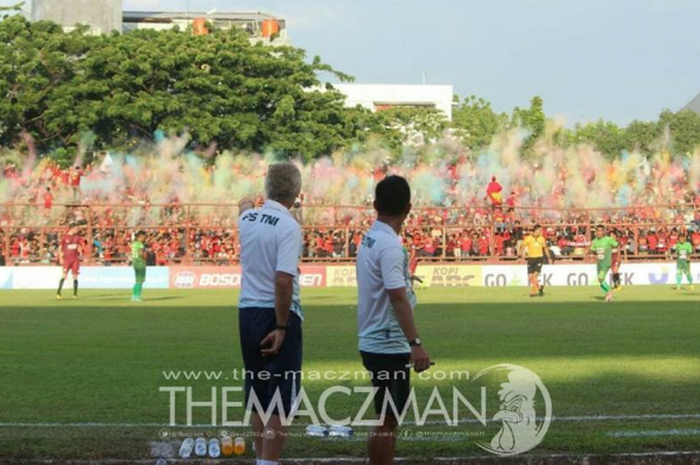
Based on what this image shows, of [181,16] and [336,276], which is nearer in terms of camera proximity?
[336,276]

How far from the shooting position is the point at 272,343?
7578 mm

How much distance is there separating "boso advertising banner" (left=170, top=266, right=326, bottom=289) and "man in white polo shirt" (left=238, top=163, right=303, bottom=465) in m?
37.9

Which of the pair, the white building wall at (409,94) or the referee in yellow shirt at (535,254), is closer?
the referee in yellow shirt at (535,254)

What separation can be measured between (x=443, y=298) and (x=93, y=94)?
3255cm

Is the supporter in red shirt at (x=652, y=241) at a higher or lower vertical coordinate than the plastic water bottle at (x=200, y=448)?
higher

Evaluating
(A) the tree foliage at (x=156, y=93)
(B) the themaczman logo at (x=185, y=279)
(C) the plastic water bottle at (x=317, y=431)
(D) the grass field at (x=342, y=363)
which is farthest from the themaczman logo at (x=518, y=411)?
(A) the tree foliage at (x=156, y=93)

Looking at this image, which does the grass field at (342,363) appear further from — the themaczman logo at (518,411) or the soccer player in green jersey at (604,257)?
the soccer player in green jersey at (604,257)

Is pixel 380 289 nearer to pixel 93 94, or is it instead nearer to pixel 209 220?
pixel 209 220

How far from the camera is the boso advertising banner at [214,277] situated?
150 feet

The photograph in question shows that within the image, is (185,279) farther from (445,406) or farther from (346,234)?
(445,406)

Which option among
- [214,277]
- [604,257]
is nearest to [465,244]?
[214,277]

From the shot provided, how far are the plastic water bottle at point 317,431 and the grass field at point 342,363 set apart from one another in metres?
0.16

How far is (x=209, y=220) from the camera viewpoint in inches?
1895

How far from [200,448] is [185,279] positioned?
37.5 m
